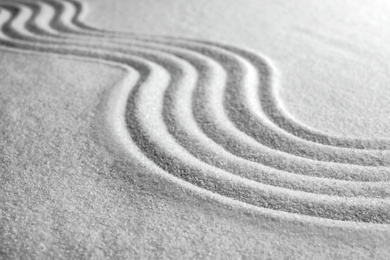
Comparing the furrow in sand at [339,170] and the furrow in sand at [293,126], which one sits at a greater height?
the furrow in sand at [293,126]

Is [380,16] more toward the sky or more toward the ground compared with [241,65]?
more toward the sky

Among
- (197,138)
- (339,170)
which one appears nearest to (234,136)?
(197,138)

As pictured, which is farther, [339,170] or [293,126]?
[293,126]

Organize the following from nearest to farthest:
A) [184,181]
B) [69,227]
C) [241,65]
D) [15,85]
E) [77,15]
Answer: [69,227] < [184,181] < [15,85] < [241,65] < [77,15]

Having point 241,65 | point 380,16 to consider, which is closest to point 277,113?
point 241,65

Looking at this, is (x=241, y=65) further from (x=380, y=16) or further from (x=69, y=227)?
(x=69, y=227)

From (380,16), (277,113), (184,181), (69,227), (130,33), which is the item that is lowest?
(69,227)

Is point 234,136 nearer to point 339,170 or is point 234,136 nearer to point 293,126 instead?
point 293,126
